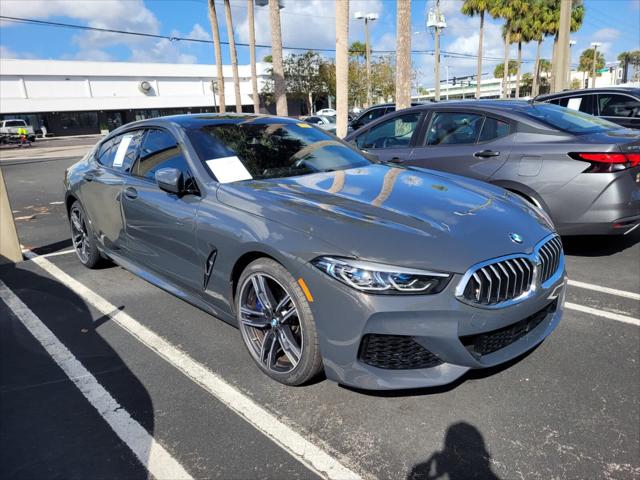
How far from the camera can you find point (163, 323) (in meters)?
3.83

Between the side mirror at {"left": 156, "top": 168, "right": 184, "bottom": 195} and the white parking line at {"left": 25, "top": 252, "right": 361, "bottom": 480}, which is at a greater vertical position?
the side mirror at {"left": 156, "top": 168, "right": 184, "bottom": 195}

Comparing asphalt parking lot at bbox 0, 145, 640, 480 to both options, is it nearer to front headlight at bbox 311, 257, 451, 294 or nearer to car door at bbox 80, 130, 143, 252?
front headlight at bbox 311, 257, 451, 294

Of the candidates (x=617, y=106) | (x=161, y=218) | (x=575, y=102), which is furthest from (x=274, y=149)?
(x=617, y=106)

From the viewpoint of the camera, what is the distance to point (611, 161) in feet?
14.1

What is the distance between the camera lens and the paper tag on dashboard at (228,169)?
3.32 meters

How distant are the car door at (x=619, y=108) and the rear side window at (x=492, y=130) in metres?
4.69

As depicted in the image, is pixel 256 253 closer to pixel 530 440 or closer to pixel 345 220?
pixel 345 220

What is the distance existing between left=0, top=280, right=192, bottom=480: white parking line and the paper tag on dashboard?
5.00 feet

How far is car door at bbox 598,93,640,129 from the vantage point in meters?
8.45

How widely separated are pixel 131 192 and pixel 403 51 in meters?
8.94

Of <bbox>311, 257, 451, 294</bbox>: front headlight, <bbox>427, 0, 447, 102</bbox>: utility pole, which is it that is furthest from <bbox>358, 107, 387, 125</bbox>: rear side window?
<bbox>427, 0, 447, 102</bbox>: utility pole

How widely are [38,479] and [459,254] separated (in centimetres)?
221

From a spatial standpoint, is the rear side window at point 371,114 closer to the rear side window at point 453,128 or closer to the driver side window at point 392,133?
the driver side window at point 392,133

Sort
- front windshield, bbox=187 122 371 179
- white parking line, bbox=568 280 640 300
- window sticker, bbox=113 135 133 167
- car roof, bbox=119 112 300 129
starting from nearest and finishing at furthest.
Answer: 1. front windshield, bbox=187 122 371 179
2. car roof, bbox=119 112 300 129
3. white parking line, bbox=568 280 640 300
4. window sticker, bbox=113 135 133 167
